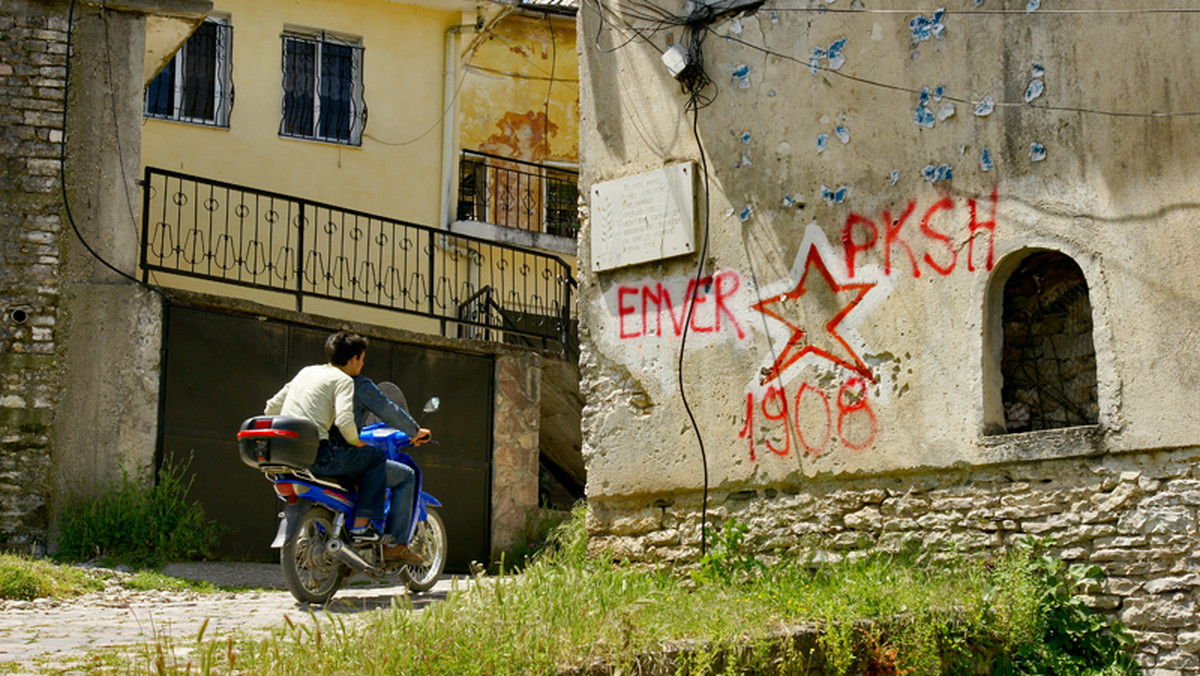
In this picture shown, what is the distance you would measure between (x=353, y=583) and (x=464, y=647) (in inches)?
179

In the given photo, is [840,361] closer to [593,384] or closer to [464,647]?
[593,384]

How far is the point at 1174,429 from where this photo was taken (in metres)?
6.03

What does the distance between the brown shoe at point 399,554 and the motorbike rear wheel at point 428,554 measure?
384 mm

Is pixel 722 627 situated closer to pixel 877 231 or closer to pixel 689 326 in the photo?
pixel 689 326

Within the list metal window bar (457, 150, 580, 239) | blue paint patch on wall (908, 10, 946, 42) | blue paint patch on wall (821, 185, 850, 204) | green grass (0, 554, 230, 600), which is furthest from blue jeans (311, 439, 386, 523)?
metal window bar (457, 150, 580, 239)

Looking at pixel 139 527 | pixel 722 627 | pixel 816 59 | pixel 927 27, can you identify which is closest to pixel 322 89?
pixel 139 527

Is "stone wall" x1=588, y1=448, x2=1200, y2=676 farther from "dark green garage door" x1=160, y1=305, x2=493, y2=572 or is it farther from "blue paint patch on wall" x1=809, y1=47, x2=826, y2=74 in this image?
"dark green garage door" x1=160, y1=305, x2=493, y2=572

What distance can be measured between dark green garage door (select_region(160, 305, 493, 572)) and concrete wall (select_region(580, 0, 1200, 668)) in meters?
3.79

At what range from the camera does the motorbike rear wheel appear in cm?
802

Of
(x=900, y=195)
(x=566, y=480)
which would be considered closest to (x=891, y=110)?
(x=900, y=195)

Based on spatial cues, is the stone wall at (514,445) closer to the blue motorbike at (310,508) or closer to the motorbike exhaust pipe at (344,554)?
the blue motorbike at (310,508)

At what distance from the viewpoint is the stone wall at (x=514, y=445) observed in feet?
39.8

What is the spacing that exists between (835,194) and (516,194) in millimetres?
9259

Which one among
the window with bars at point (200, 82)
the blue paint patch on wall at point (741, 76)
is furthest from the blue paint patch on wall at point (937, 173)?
the window with bars at point (200, 82)
